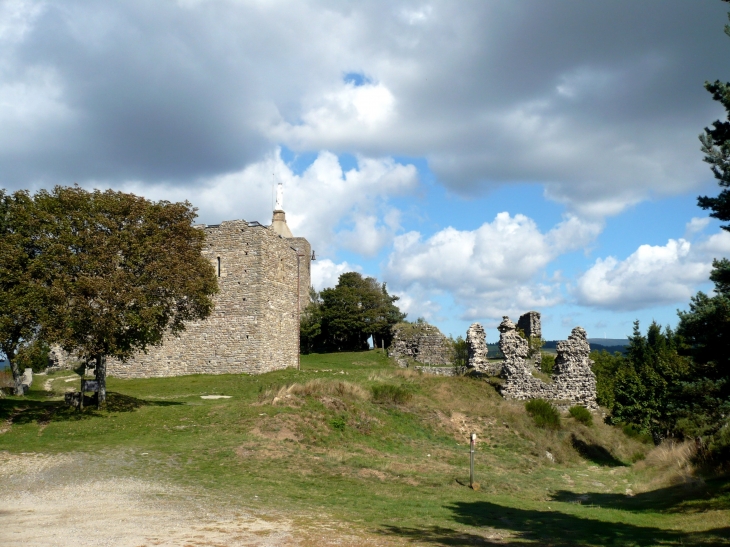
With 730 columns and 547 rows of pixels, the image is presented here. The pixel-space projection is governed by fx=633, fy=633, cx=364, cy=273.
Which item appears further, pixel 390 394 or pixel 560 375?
pixel 560 375

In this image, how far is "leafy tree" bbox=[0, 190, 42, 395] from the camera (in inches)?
800

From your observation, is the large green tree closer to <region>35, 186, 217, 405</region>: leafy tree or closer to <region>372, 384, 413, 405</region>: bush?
<region>372, 384, 413, 405</region>: bush

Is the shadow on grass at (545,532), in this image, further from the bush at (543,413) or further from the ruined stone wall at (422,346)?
the ruined stone wall at (422,346)

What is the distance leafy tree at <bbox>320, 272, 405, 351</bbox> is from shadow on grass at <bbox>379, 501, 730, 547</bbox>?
1665 inches

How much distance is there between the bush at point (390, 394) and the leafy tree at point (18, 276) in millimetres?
12953

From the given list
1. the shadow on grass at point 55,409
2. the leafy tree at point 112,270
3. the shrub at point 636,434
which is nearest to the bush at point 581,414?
the shrub at point 636,434

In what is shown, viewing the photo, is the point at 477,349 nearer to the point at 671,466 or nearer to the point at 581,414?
the point at 581,414

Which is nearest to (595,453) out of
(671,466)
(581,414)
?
(581,414)

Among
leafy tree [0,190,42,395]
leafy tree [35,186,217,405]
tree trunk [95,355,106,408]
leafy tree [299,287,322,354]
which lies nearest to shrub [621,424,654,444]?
leafy tree [35,186,217,405]

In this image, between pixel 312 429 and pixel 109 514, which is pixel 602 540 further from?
pixel 312 429

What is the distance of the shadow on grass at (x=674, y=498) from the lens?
13.3 meters

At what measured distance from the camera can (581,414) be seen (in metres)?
29.4

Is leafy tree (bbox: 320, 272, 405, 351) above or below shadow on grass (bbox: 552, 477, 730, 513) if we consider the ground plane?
above

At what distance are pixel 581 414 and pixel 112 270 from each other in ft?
69.9
